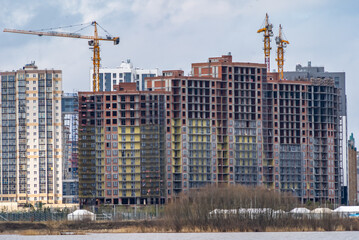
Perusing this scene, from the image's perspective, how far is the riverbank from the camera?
16588 centimetres

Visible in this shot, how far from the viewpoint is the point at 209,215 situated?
16812cm

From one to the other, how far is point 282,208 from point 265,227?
5.81 metres

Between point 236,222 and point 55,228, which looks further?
point 55,228

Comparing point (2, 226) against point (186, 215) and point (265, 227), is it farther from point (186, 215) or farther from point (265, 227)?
point (265, 227)

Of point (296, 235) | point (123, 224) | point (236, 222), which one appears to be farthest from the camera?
point (123, 224)

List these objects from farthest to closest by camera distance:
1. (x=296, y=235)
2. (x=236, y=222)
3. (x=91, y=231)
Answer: (x=91, y=231), (x=236, y=222), (x=296, y=235)

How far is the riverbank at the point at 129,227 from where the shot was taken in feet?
544

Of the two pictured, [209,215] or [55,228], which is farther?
[55,228]

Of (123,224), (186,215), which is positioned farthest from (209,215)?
(123,224)

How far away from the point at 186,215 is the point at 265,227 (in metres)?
13.4

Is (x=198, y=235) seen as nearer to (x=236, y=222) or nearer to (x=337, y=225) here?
(x=236, y=222)

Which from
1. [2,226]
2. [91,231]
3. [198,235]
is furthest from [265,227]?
[2,226]

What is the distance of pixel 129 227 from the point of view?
7495 inches

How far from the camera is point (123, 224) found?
197m
